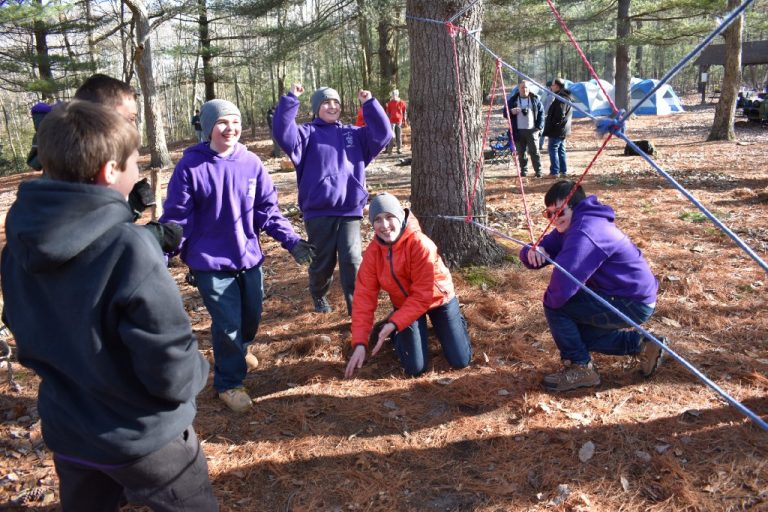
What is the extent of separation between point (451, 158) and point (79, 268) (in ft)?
11.8

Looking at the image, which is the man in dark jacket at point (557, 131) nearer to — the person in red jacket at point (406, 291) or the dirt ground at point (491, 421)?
the dirt ground at point (491, 421)

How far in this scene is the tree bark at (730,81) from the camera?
12.9 meters

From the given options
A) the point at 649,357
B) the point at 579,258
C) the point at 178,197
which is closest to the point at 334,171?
the point at 178,197

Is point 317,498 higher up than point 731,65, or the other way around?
point 731,65

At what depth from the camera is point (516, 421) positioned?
303cm

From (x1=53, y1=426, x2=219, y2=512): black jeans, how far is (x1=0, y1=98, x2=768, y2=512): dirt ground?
85 cm

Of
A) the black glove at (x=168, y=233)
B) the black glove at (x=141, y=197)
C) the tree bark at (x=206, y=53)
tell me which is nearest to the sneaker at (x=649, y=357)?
the black glove at (x=168, y=233)

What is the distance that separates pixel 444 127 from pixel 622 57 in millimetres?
18711

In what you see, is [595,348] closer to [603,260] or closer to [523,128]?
[603,260]

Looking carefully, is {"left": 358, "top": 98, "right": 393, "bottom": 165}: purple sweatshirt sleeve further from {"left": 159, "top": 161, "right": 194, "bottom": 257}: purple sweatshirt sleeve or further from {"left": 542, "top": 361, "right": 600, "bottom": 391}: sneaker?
{"left": 542, "top": 361, "right": 600, "bottom": 391}: sneaker

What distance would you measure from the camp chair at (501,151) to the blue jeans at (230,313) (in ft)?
32.1

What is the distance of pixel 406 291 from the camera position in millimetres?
3559

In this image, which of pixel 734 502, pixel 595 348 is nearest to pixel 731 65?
pixel 595 348

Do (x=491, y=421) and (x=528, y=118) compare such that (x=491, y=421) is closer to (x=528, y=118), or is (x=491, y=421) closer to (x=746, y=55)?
(x=528, y=118)
